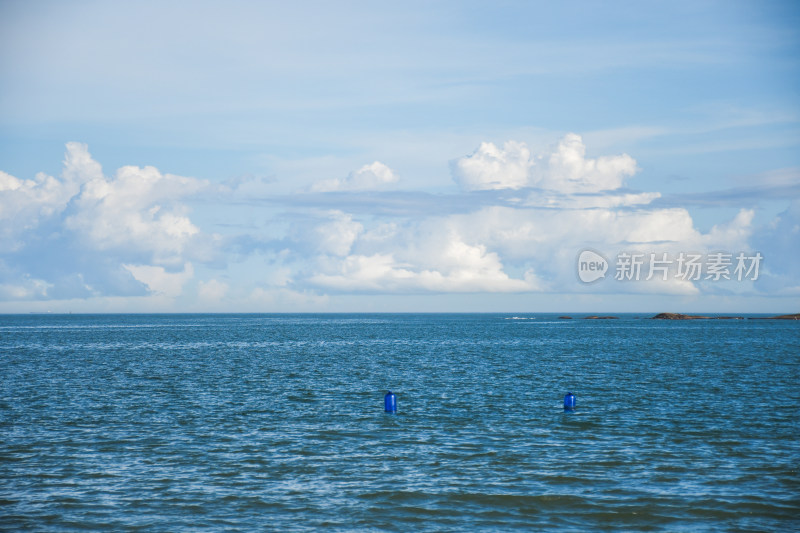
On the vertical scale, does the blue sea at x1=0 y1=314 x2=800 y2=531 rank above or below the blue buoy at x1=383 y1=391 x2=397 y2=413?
below

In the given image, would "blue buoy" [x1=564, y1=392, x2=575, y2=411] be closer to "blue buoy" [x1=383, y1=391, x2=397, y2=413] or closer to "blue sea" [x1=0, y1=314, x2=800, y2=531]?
"blue sea" [x1=0, y1=314, x2=800, y2=531]

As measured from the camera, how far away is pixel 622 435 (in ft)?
104

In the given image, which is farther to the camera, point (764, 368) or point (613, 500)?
point (764, 368)

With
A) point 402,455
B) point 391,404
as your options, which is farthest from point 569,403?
point 402,455

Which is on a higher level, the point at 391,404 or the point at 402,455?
the point at 391,404

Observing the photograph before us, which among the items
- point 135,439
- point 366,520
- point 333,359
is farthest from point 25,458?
point 333,359

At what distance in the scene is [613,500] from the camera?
71.6 feet

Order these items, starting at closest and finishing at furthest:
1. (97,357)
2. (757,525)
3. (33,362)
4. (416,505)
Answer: (757,525)
(416,505)
(33,362)
(97,357)

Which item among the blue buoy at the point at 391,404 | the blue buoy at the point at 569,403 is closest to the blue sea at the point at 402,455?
the blue buoy at the point at 391,404

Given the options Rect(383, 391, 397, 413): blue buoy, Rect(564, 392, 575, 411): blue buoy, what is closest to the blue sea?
Rect(383, 391, 397, 413): blue buoy

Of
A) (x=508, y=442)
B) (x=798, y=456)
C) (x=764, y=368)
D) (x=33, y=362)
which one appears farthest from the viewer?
(x=33, y=362)

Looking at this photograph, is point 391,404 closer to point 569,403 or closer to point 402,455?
point 569,403

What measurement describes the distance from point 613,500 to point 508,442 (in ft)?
28.8

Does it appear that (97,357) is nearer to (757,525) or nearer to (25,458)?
(25,458)
